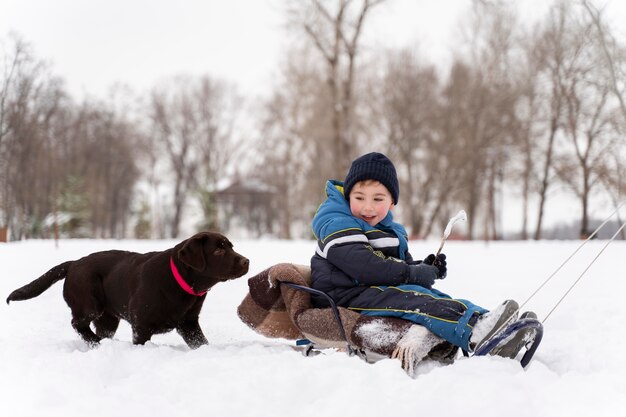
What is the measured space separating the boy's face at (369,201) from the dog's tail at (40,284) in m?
2.24

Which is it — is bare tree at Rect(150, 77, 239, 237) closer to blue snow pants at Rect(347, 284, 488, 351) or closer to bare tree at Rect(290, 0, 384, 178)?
bare tree at Rect(290, 0, 384, 178)

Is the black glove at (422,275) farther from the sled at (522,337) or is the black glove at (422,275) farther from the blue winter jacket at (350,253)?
the sled at (522,337)

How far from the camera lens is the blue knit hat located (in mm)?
3727

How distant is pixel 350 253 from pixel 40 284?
237cm

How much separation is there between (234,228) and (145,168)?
668 centimetres

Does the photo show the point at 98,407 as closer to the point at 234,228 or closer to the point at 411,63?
the point at 411,63

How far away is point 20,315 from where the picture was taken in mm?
5281

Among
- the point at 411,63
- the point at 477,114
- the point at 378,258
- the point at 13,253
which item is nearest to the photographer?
the point at 378,258

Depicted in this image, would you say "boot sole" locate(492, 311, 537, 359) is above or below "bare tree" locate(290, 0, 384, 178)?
below

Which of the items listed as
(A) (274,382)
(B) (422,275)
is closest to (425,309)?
(B) (422,275)

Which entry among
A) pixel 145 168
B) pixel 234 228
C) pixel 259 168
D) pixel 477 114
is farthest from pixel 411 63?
pixel 145 168

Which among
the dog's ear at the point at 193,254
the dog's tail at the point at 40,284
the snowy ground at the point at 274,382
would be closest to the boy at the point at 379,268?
the snowy ground at the point at 274,382

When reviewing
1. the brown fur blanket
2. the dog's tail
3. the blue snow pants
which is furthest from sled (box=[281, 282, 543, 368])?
the dog's tail

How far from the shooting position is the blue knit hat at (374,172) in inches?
147
